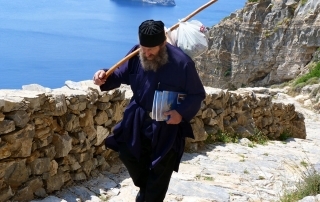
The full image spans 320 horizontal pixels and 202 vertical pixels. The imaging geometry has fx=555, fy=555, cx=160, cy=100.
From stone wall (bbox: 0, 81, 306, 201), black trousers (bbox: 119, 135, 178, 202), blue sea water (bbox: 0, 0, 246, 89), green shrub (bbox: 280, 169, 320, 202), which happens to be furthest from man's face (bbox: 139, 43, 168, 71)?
blue sea water (bbox: 0, 0, 246, 89)

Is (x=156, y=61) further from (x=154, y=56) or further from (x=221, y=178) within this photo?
(x=221, y=178)

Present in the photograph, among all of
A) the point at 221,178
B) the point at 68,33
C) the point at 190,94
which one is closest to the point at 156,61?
the point at 190,94

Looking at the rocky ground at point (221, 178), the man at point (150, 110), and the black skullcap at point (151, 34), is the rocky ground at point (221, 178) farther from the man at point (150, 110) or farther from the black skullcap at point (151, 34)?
the black skullcap at point (151, 34)

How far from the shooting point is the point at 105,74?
4094 millimetres

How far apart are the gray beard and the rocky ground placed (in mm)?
1558

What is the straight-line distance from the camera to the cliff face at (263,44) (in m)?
28.1

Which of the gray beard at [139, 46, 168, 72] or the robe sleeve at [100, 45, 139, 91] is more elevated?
the gray beard at [139, 46, 168, 72]

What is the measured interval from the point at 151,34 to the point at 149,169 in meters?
1.01

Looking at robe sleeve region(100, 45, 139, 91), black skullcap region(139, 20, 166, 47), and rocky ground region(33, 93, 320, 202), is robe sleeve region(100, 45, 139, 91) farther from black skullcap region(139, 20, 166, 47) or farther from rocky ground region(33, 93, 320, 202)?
rocky ground region(33, 93, 320, 202)

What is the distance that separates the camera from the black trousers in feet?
12.9

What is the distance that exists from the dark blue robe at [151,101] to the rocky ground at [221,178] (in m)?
1.18

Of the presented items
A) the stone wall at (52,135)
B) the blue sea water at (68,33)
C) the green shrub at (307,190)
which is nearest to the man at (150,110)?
the stone wall at (52,135)

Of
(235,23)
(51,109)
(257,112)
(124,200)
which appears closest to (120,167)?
(124,200)

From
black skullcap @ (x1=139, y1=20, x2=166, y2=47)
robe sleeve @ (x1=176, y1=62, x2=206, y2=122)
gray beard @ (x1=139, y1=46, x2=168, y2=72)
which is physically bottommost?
robe sleeve @ (x1=176, y1=62, x2=206, y2=122)
